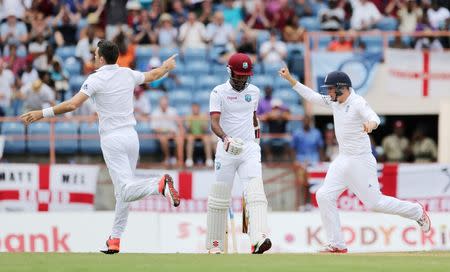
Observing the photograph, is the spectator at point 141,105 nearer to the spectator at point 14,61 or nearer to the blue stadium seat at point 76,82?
the blue stadium seat at point 76,82

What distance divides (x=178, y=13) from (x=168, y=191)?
15.5 m

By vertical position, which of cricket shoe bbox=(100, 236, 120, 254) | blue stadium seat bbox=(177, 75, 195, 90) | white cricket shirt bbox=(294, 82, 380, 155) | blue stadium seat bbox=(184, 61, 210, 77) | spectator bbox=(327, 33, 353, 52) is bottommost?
cricket shoe bbox=(100, 236, 120, 254)

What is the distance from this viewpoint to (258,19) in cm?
2988

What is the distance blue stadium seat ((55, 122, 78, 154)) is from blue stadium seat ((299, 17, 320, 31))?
600 centimetres

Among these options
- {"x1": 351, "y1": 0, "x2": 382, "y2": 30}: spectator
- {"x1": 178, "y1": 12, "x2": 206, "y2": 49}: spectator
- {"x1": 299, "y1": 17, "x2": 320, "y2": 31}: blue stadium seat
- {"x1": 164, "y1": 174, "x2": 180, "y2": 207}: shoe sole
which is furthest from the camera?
{"x1": 299, "y1": 17, "x2": 320, "y2": 31}: blue stadium seat

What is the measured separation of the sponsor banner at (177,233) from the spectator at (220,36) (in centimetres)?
713

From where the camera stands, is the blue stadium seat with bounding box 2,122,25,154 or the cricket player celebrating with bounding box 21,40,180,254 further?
the blue stadium seat with bounding box 2,122,25,154

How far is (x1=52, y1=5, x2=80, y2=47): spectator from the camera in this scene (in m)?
29.7

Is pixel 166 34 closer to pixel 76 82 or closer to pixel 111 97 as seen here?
pixel 76 82

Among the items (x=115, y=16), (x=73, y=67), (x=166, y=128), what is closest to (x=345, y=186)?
(x=166, y=128)

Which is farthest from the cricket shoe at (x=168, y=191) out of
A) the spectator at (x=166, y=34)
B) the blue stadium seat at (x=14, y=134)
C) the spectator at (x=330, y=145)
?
the spectator at (x=166, y=34)

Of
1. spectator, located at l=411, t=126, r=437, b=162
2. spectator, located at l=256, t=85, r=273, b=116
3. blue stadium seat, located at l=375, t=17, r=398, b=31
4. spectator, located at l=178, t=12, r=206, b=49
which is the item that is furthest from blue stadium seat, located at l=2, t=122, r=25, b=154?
blue stadium seat, located at l=375, t=17, r=398, b=31

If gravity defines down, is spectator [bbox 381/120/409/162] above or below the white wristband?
below

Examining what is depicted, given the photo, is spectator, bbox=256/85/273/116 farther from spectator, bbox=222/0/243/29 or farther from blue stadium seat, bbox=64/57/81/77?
blue stadium seat, bbox=64/57/81/77
